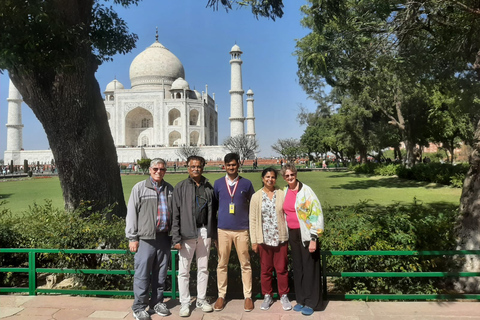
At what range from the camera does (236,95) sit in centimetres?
3962

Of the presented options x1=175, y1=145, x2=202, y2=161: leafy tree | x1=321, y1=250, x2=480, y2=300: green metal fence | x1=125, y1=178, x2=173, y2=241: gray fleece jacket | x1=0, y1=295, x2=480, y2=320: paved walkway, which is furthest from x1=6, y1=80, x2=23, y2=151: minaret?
x1=321, y1=250, x2=480, y2=300: green metal fence

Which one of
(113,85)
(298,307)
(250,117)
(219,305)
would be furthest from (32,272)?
(113,85)

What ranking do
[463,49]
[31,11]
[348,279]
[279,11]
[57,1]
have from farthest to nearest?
[463,49]
[279,11]
[57,1]
[31,11]
[348,279]

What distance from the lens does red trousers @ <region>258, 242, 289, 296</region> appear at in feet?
9.50

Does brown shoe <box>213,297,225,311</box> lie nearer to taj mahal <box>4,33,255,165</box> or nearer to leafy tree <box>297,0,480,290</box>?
leafy tree <box>297,0,480,290</box>

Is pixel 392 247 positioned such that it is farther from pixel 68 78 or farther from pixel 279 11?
pixel 68 78

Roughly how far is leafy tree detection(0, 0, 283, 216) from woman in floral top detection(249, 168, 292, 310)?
8.20ft

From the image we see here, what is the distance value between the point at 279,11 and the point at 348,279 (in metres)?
3.39

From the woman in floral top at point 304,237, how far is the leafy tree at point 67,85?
8.86ft

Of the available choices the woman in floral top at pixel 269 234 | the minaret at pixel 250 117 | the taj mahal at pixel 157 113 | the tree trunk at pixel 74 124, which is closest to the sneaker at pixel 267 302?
the woman in floral top at pixel 269 234

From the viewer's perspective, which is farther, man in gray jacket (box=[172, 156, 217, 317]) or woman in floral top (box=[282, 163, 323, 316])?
man in gray jacket (box=[172, 156, 217, 317])

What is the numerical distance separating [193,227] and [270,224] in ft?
2.08

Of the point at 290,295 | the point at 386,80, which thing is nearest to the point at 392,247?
the point at 290,295

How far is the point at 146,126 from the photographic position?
151ft
